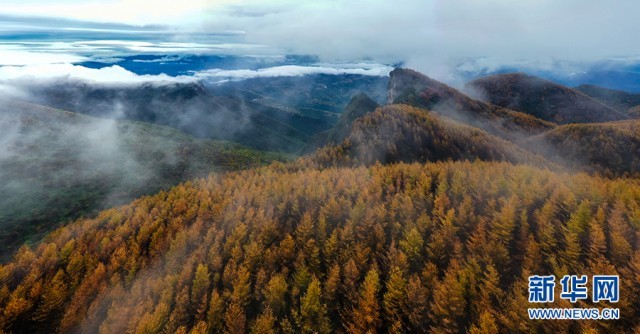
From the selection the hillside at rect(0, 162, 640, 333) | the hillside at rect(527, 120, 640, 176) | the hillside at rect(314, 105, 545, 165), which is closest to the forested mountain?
the hillside at rect(0, 162, 640, 333)

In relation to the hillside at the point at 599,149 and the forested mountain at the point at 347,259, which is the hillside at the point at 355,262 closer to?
the forested mountain at the point at 347,259

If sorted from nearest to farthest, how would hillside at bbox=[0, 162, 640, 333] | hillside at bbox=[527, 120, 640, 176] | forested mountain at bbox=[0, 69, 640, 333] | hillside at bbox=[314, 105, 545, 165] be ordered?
hillside at bbox=[0, 162, 640, 333], forested mountain at bbox=[0, 69, 640, 333], hillside at bbox=[527, 120, 640, 176], hillside at bbox=[314, 105, 545, 165]

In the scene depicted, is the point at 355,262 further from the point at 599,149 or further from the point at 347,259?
the point at 599,149

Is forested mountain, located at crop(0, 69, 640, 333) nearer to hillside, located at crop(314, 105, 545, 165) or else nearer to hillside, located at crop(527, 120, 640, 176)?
hillside, located at crop(314, 105, 545, 165)

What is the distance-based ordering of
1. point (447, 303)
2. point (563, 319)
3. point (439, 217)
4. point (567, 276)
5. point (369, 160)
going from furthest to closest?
point (369, 160) < point (439, 217) < point (447, 303) < point (567, 276) < point (563, 319)

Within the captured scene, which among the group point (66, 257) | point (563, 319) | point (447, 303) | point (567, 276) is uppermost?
point (567, 276)

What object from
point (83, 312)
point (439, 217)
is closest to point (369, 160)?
point (439, 217)

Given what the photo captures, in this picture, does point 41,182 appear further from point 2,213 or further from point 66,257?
point 66,257
